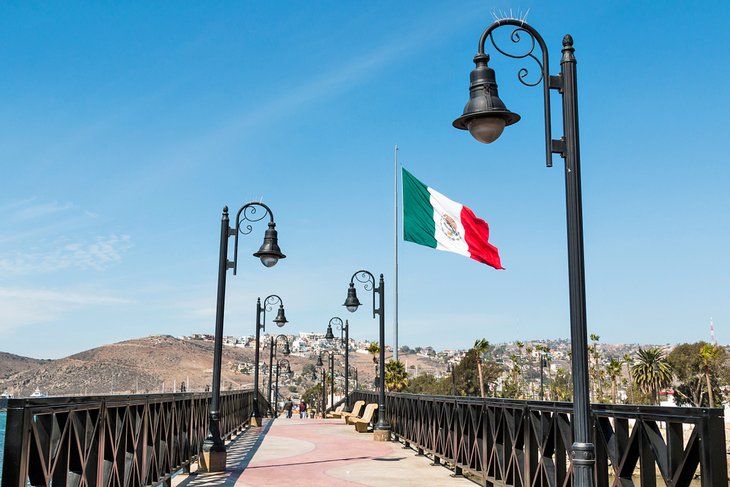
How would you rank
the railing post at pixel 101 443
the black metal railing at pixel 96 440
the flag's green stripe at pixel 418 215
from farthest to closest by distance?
the flag's green stripe at pixel 418 215, the railing post at pixel 101 443, the black metal railing at pixel 96 440

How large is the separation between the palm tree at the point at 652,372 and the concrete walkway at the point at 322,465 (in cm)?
7005

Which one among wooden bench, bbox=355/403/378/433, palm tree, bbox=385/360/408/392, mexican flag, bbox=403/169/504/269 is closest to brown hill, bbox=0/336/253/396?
palm tree, bbox=385/360/408/392

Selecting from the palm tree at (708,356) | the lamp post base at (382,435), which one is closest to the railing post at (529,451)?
the lamp post base at (382,435)

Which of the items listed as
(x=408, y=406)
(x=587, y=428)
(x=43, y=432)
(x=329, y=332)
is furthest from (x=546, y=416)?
(x=329, y=332)

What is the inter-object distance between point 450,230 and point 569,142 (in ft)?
34.8

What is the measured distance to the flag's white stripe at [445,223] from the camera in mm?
16392

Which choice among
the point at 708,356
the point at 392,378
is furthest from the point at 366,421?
the point at 708,356

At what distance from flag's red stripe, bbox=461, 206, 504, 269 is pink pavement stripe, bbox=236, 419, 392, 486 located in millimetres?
5092

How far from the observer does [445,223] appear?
55.1 feet

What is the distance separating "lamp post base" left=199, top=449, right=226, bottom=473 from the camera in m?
12.8

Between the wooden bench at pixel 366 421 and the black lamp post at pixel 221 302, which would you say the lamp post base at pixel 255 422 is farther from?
the black lamp post at pixel 221 302

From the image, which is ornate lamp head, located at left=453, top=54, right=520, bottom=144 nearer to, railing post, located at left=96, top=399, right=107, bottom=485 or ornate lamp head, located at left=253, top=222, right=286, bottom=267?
railing post, located at left=96, top=399, right=107, bottom=485

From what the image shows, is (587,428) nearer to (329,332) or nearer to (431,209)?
(431,209)

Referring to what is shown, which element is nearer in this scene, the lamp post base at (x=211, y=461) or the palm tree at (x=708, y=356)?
the lamp post base at (x=211, y=461)
